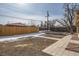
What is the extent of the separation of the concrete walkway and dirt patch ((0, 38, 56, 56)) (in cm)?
11

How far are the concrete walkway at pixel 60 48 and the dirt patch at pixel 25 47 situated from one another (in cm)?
11

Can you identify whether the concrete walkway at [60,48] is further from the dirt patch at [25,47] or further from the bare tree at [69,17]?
the bare tree at [69,17]

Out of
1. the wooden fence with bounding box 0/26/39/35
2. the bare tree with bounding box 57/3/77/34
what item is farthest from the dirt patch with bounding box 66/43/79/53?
the wooden fence with bounding box 0/26/39/35

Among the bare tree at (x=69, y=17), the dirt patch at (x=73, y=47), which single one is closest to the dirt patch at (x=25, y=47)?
the dirt patch at (x=73, y=47)

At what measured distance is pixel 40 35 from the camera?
3342 mm

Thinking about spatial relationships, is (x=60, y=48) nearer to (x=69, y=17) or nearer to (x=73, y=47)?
(x=73, y=47)

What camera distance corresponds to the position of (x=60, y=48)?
126 inches

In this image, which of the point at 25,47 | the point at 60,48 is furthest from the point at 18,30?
the point at 60,48

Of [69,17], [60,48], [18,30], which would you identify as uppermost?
[69,17]

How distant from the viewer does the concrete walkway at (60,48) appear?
302 centimetres

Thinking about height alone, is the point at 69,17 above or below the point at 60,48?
above

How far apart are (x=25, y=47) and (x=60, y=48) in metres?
0.70

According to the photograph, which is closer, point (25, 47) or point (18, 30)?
point (25, 47)

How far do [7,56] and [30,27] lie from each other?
2.53ft
